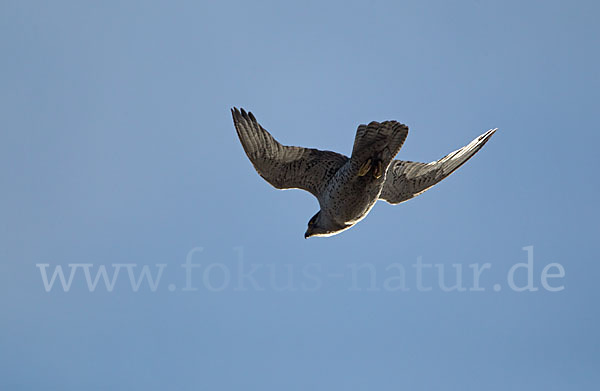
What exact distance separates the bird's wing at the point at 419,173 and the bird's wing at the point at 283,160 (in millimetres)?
968

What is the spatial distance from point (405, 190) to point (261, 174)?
242cm

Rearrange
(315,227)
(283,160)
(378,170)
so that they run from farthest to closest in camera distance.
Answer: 1. (315,227)
2. (283,160)
3. (378,170)

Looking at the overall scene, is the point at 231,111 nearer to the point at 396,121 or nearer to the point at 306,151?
the point at 306,151

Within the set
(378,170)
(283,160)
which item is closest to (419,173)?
(378,170)

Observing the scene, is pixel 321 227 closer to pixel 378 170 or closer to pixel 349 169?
pixel 349 169

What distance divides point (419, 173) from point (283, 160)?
2.28m

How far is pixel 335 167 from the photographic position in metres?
11.4

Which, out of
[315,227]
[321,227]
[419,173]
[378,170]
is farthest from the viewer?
[419,173]

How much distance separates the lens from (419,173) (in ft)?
38.6

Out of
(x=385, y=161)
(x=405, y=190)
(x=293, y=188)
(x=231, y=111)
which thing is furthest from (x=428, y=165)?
(x=231, y=111)

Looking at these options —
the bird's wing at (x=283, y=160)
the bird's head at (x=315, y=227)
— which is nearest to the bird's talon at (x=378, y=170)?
the bird's wing at (x=283, y=160)

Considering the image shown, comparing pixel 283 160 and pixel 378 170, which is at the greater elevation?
pixel 283 160

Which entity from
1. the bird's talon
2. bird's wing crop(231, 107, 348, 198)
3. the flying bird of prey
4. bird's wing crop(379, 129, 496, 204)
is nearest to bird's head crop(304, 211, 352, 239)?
the flying bird of prey

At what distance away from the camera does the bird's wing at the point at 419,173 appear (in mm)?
11617
